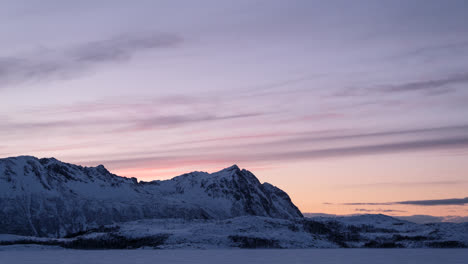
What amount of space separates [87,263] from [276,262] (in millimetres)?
42412

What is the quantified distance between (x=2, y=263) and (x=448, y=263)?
335 feet

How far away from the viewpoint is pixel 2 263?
449 feet

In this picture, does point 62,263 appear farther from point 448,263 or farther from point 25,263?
point 448,263

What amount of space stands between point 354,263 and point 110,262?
5537 centimetres

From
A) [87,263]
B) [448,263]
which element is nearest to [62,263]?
[87,263]

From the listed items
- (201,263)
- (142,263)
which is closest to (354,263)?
(201,263)

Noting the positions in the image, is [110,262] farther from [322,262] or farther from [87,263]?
[322,262]

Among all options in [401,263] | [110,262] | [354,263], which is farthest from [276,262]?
[110,262]

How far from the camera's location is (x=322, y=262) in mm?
134875

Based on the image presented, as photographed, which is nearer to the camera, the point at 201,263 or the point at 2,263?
the point at 201,263

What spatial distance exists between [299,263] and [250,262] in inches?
436

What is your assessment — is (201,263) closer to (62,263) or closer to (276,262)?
(276,262)

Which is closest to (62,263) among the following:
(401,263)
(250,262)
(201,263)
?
(201,263)

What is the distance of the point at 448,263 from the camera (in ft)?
443
